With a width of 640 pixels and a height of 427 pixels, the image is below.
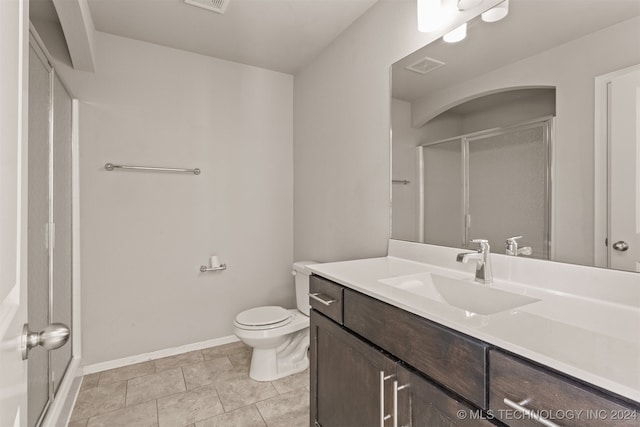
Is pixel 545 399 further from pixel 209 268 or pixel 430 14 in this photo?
pixel 209 268

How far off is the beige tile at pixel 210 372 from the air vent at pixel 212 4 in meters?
2.29

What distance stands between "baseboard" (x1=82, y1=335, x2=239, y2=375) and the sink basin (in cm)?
190

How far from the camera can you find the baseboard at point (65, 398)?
1.57m

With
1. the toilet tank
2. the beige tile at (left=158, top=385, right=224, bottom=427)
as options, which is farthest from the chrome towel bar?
the beige tile at (left=158, top=385, right=224, bottom=427)

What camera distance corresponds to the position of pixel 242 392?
196cm

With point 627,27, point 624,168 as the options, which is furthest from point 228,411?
point 627,27

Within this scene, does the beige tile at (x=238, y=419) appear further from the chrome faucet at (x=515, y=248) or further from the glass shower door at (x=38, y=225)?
the chrome faucet at (x=515, y=248)

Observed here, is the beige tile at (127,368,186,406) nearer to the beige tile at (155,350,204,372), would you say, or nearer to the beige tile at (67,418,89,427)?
the beige tile at (155,350,204,372)

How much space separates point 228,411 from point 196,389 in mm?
333

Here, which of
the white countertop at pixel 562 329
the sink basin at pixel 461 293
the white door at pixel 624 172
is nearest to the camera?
the white countertop at pixel 562 329

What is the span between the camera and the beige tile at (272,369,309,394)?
2.00 metres

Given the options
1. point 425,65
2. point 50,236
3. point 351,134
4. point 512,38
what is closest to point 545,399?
point 512,38

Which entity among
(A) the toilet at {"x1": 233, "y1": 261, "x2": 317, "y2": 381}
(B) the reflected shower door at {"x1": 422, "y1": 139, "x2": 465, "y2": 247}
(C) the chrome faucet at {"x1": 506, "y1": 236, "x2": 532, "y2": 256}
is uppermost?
(B) the reflected shower door at {"x1": 422, "y1": 139, "x2": 465, "y2": 247}

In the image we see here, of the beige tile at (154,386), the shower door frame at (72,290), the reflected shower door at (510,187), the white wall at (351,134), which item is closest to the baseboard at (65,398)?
the shower door frame at (72,290)
